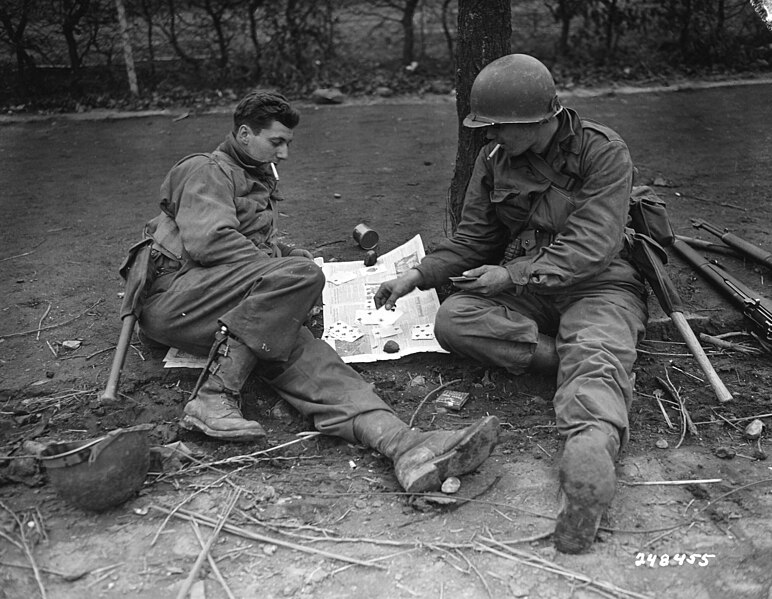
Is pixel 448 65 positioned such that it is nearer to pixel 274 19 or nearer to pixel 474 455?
pixel 274 19

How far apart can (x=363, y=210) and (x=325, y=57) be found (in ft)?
13.8

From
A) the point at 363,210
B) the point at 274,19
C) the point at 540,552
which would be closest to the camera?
the point at 540,552

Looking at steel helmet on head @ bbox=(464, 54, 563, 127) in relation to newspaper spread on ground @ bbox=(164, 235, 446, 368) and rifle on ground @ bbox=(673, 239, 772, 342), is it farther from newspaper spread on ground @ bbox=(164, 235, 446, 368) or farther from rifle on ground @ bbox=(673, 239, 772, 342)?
rifle on ground @ bbox=(673, 239, 772, 342)

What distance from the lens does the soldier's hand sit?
3902mm

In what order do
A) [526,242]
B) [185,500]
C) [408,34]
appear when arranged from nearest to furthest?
[185,500] < [526,242] < [408,34]

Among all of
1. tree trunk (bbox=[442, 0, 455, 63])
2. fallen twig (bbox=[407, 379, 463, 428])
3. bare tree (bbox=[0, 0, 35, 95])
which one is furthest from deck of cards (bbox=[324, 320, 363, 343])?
bare tree (bbox=[0, 0, 35, 95])

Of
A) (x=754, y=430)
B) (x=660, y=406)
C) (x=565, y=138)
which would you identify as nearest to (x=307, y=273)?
(x=565, y=138)

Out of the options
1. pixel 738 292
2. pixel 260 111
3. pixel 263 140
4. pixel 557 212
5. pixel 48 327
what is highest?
pixel 260 111

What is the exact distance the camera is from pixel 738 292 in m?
4.23

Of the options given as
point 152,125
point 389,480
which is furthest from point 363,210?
point 152,125

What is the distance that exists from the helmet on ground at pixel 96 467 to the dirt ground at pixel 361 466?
0.11 meters

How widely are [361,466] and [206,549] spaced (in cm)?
78

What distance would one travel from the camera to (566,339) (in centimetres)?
359

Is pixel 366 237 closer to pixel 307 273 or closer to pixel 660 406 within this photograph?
pixel 307 273
